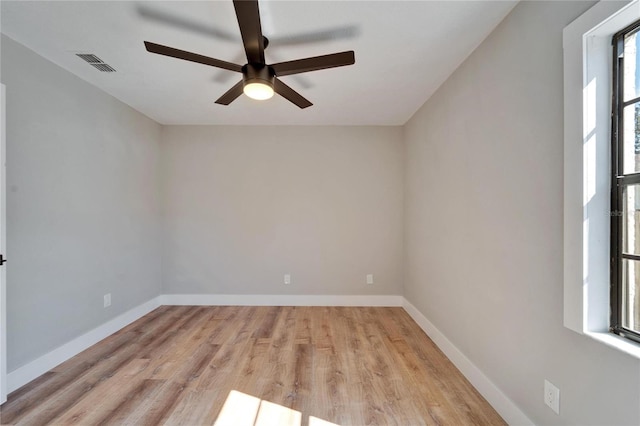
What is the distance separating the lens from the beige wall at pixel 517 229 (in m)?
1.23

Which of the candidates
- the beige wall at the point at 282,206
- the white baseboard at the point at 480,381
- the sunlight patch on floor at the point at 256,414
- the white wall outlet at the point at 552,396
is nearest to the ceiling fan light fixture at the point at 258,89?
the beige wall at the point at 282,206

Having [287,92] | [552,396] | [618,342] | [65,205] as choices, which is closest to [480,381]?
[552,396]

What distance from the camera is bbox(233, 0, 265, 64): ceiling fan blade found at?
1276 millimetres

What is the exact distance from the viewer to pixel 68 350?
7.76 feet

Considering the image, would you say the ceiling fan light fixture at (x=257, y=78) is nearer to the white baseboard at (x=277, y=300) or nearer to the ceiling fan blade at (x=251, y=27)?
the ceiling fan blade at (x=251, y=27)

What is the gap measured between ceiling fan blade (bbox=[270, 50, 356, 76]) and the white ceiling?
0.94 ft

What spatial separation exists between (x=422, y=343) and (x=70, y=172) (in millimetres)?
3640

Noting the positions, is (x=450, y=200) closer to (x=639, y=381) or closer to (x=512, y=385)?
(x=512, y=385)

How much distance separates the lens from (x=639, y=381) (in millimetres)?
972

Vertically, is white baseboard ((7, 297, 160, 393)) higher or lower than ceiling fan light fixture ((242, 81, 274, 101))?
lower

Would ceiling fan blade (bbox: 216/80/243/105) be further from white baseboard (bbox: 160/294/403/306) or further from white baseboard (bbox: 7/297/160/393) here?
white baseboard (bbox: 160/294/403/306)

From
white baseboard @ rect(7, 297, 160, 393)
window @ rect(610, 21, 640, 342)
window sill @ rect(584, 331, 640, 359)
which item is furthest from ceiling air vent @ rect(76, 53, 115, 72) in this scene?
window sill @ rect(584, 331, 640, 359)

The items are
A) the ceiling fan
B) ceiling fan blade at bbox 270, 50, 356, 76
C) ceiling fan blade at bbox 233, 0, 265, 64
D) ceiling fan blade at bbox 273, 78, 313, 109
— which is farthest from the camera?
ceiling fan blade at bbox 273, 78, 313, 109

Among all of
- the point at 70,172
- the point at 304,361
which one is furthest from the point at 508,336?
the point at 70,172
